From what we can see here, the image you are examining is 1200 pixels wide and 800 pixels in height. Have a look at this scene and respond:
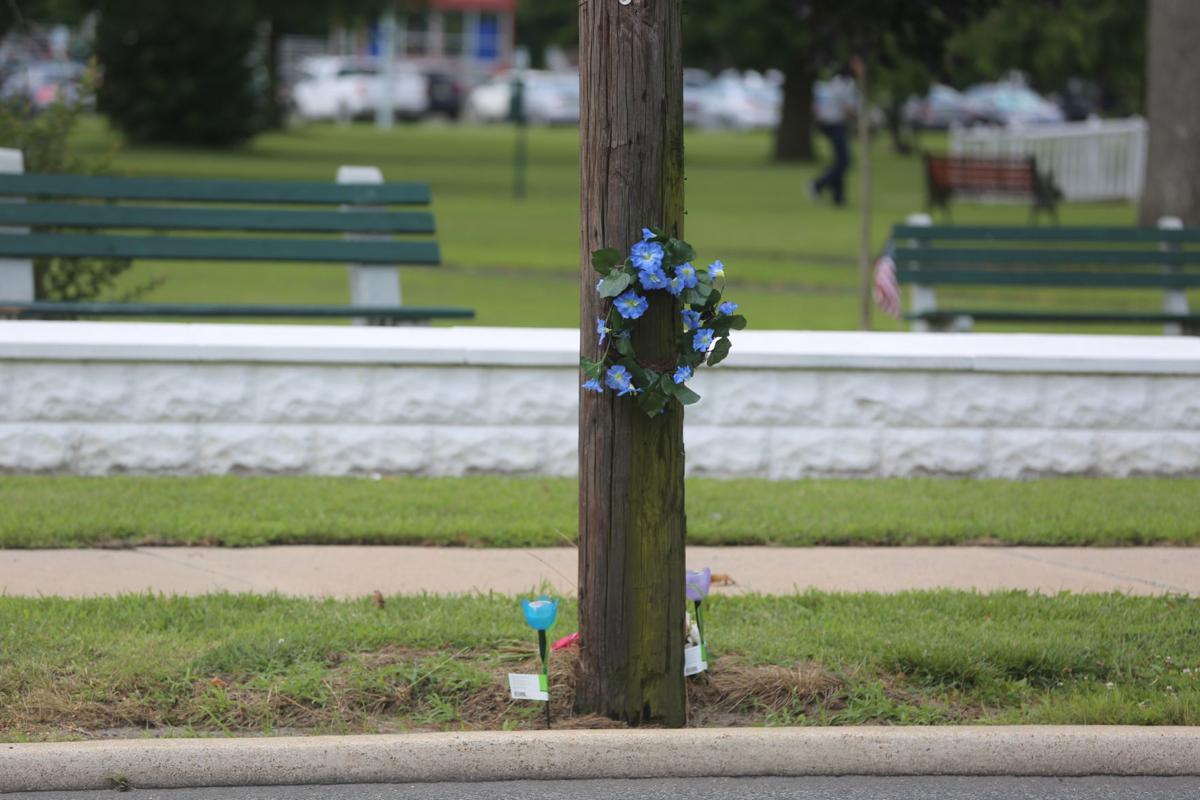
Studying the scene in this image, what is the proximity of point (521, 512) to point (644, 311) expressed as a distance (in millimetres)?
2747

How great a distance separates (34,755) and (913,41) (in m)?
9.28

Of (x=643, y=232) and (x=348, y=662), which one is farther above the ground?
(x=643, y=232)

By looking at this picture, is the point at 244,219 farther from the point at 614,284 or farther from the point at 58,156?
the point at 614,284

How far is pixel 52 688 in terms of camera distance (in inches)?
198

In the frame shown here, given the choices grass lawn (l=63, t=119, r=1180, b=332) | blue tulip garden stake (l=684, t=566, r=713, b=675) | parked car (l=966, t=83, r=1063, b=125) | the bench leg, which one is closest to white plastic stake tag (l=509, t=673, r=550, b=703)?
blue tulip garden stake (l=684, t=566, r=713, b=675)

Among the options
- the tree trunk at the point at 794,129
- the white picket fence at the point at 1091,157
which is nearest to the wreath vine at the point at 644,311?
the white picket fence at the point at 1091,157

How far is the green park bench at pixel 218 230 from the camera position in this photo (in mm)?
9070

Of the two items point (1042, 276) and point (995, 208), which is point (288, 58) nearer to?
point (995, 208)

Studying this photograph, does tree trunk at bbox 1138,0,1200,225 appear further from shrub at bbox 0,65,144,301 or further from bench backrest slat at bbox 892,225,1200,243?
shrub at bbox 0,65,144,301

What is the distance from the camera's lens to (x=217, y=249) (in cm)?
936

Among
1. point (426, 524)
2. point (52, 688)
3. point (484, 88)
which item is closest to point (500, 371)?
point (426, 524)

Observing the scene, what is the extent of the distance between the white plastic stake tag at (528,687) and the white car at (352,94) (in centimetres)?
5103

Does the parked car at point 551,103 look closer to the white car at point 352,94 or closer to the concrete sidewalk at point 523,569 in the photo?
the white car at point 352,94

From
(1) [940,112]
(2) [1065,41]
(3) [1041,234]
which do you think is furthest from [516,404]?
(1) [940,112]
